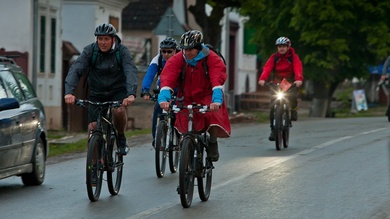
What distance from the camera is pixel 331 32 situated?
40.8 metres

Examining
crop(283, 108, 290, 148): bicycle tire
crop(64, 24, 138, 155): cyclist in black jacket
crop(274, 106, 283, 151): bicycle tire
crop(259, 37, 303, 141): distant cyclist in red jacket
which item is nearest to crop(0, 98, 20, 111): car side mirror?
crop(64, 24, 138, 155): cyclist in black jacket

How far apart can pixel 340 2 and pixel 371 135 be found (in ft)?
59.1

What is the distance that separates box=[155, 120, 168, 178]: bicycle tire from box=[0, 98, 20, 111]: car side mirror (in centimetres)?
254

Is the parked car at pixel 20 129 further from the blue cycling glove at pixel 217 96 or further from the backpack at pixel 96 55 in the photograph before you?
the blue cycling glove at pixel 217 96

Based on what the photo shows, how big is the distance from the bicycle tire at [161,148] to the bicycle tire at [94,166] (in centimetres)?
268

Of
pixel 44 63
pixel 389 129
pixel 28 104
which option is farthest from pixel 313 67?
pixel 28 104

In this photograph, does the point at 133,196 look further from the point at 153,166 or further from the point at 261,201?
the point at 153,166

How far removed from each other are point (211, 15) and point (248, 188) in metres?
19.1

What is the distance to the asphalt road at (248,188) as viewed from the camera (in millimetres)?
11516

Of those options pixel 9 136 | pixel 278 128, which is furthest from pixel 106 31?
pixel 278 128

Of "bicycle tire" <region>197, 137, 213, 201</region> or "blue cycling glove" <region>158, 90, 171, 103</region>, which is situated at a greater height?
"blue cycling glove" <region>158, 90, 171, 103</region>

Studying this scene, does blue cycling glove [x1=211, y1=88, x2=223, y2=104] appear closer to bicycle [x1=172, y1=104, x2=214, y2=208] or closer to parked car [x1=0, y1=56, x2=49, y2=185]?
bicycle [x1=172, y1=104, x2=214, y2=208]

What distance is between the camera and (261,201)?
12273mm

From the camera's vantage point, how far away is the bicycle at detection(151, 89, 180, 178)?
1520cm
